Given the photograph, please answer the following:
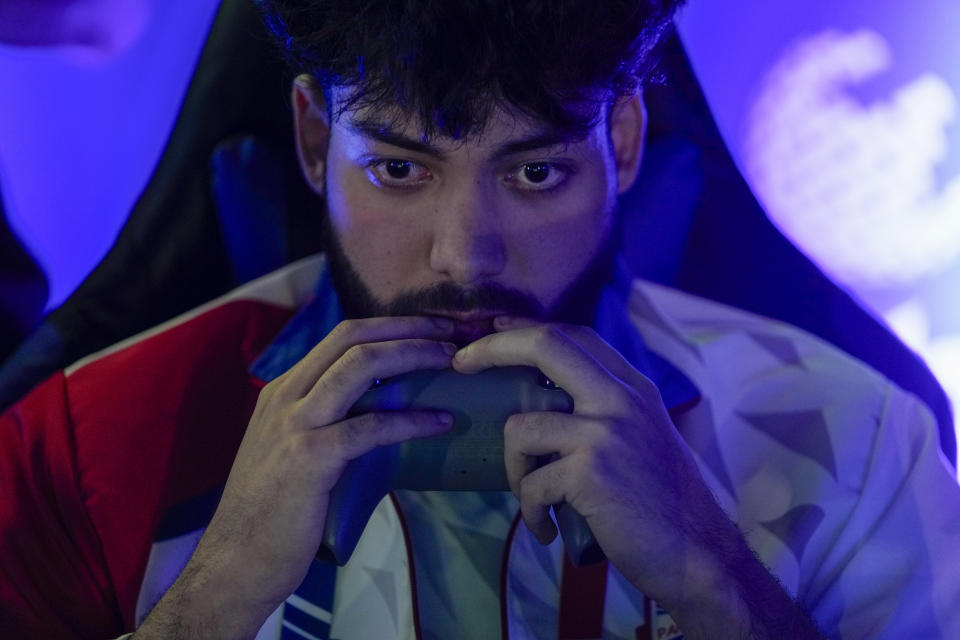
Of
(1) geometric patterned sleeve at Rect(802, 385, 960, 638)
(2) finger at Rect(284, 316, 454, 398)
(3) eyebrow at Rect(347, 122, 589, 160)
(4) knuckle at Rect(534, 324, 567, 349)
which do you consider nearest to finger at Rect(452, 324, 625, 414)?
(4) knuckle at Rect(534, 324, 567, 349)

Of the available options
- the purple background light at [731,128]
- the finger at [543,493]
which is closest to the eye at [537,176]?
the finger at [543,493]

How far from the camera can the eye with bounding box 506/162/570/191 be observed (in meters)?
1.08

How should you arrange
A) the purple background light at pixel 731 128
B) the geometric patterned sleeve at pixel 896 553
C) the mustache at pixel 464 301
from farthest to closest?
1. the purple background light at pixel 731 128
2. the geometric patterned sleeve at pixel 896 553
3. the mustache at pixel 464 301

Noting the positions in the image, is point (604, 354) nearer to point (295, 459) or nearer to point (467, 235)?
point (467, 235)

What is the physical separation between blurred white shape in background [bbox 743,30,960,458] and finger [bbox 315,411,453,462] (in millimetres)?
809

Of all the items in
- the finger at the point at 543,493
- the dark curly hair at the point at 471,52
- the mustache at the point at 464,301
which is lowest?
the finger at the point at 543,493

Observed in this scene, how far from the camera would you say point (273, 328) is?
141cm

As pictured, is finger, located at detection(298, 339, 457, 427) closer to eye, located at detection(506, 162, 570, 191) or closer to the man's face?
the man's face

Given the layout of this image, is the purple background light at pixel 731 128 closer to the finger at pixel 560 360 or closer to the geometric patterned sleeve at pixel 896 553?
the geometric patterned sleeve at pixel 896 553

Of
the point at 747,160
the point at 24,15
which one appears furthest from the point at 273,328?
the point at 747,160

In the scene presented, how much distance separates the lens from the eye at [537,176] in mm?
1080

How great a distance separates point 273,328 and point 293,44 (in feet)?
1.63

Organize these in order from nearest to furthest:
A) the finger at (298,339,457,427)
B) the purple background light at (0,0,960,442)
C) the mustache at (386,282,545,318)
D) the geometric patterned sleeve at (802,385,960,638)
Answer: the finger at (298,339,457,427), the mustache at (386,282,545,318), the geometric patterned sleeve at (802,385,960,638), the purple background light at (0,0,960,442)

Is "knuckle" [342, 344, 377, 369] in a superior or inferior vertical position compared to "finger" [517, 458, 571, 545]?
superior
